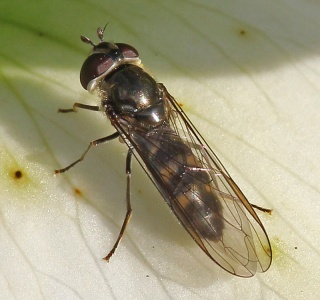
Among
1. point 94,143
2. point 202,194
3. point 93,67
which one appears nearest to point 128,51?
point 93,67

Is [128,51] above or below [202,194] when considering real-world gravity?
above

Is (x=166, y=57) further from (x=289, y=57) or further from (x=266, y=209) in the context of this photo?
(x=266, y=209)

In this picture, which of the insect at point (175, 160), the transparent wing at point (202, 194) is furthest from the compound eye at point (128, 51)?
the transparent wing at point (202, 194)

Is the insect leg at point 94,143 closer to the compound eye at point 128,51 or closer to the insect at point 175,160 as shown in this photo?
the insect at point 175,160

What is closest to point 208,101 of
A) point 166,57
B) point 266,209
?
point 166,57

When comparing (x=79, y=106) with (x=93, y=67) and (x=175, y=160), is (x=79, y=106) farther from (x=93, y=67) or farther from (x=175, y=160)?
(x=175, y=160)
